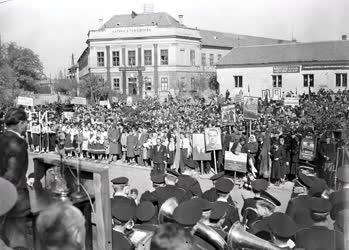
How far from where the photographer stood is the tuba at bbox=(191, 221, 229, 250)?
14.7 ft

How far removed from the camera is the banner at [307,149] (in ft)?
43.0

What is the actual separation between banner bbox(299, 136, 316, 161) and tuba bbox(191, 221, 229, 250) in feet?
30.1

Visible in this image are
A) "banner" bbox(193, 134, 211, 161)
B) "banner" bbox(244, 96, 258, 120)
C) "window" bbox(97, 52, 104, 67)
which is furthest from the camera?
"window" bbox(97, 52, 104, 67)

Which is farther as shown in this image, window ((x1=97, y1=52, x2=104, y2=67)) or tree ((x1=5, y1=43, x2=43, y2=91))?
window ((x1=97, y1=52, x2=104, y2=67))

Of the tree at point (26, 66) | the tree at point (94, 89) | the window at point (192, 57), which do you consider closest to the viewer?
the tree at point (26, 66)

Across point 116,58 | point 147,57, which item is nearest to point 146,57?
point 147,57

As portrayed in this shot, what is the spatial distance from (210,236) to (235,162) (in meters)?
9.71

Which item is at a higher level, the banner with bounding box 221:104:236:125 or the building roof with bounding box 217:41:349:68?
the building roof with bounding box 217:41:349:68

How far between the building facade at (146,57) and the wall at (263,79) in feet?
24.8

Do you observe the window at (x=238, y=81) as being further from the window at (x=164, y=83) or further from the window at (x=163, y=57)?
the window at (x=164, y=83)

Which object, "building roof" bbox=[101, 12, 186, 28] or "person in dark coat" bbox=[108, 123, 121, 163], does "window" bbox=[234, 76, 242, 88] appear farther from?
"person in dark coat" bbox=[108, 123, 121, 163]

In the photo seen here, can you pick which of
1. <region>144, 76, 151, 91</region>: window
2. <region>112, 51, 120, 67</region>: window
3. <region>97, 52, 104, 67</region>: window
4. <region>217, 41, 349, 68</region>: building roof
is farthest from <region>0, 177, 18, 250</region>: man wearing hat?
<region>144, 76, 151, 91</region>: window

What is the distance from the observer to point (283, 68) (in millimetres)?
38969

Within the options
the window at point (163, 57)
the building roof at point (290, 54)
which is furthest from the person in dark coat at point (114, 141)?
the window at point (163, 57)
